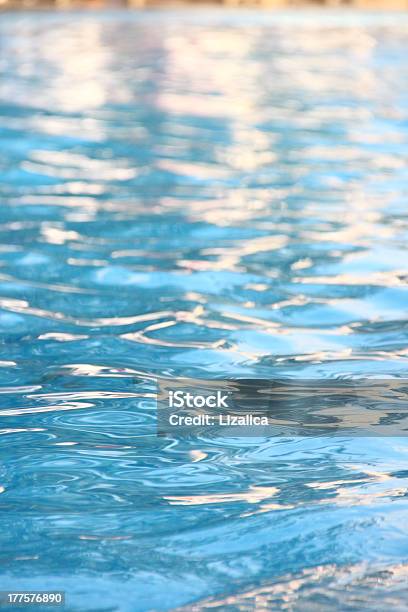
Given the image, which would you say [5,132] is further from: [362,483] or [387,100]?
[362,483]

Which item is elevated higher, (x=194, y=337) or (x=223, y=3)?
(x=194, y=337)

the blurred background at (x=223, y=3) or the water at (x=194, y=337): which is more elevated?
the water at (x=194, y=337)

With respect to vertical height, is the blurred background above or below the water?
below

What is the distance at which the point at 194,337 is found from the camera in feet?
10.8

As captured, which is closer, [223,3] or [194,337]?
[194,337]

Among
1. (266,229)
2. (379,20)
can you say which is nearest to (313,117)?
(266,229)

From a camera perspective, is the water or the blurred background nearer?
the water

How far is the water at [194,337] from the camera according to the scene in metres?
1.98

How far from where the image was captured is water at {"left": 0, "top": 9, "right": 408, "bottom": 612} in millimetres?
1979

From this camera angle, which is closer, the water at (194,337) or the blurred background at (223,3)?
the water at (194,337)

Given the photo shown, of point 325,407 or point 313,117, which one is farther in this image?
point 313,117

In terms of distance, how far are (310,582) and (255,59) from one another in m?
12.0

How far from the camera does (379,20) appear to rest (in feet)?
75.3

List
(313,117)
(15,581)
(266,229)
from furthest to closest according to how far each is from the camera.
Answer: (313,117) → (266,229) → (15,581)
